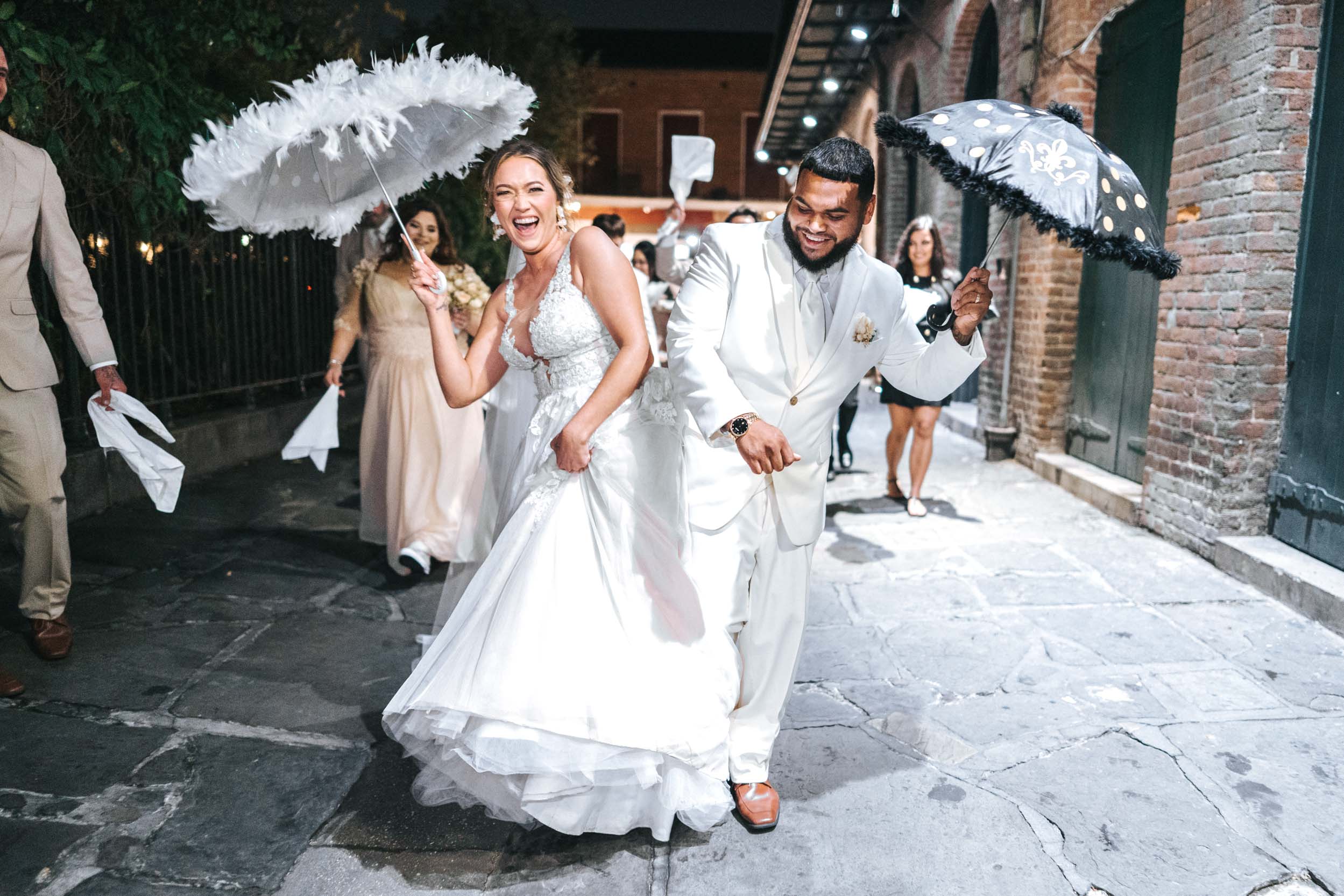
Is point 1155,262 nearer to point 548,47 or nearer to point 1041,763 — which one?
point 1041,763

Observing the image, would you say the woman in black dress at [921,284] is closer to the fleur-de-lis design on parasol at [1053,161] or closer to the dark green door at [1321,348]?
the dark green door at [1321,348]

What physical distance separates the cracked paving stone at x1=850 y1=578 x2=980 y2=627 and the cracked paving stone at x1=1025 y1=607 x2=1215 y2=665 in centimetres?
35

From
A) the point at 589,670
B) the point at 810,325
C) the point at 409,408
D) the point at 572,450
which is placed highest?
the point at 810,325

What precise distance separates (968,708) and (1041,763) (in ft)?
1.39

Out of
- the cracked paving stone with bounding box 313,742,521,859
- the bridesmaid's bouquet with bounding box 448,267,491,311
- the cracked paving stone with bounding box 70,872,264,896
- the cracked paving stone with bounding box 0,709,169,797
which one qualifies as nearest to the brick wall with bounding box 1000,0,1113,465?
the bridesmaid's bouquet with bounding box 448,267,491,311

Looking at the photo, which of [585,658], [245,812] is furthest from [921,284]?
[245,812]

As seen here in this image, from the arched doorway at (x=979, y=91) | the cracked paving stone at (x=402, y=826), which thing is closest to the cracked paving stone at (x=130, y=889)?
the cracked paving stone at (x=402, y=826)

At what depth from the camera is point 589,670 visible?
2.46 metres

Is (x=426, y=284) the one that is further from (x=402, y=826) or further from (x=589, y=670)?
(x=402, y=826)

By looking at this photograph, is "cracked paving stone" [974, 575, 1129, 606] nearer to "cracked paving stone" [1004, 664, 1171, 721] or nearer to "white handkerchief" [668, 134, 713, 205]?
"cracked paving stone" [1004, 664, 1171, 721]

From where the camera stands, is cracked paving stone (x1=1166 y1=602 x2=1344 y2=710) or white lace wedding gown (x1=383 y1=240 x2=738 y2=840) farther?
cracked paving stone (x1=1166 y1=602 x2=1344 y2=710)

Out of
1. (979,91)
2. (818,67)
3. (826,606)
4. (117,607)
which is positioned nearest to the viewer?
(117,607)

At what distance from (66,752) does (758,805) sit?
2206 mm

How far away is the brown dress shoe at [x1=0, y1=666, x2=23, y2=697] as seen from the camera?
333cm
